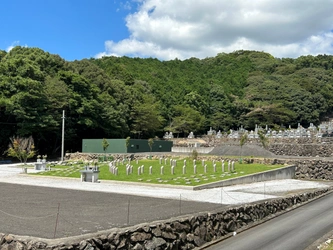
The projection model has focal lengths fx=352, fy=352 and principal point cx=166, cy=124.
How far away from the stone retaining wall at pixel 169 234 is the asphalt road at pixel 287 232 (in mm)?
410

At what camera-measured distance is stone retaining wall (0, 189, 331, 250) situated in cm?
730

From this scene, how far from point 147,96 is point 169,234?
6349 centimetres

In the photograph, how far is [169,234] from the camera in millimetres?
9297

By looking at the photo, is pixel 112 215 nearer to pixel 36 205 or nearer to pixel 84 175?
pixel 36 205

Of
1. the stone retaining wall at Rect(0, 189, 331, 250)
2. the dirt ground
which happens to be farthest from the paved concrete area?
the stone retaining wall at Rect(0, 189, 331, 250)

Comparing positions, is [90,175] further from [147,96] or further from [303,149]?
[147,96]

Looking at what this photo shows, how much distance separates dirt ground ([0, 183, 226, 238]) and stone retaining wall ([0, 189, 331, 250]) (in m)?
0.86

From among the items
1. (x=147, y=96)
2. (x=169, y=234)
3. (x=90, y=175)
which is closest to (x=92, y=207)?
(x=169, y=234)

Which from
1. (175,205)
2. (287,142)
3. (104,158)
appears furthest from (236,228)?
(287,142)

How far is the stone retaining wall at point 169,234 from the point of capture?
7301 mm

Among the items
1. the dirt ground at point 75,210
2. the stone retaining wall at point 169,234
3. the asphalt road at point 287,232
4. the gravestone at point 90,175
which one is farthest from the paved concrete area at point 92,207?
the gravestone at point 90,175

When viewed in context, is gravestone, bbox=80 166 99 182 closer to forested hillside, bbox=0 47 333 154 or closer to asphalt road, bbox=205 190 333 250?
asphalt road, bbox=205 190 333 250

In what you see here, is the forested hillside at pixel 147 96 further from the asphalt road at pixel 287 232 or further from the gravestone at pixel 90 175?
the asphalt road at pixel 287 232

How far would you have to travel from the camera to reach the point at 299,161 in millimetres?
32750
